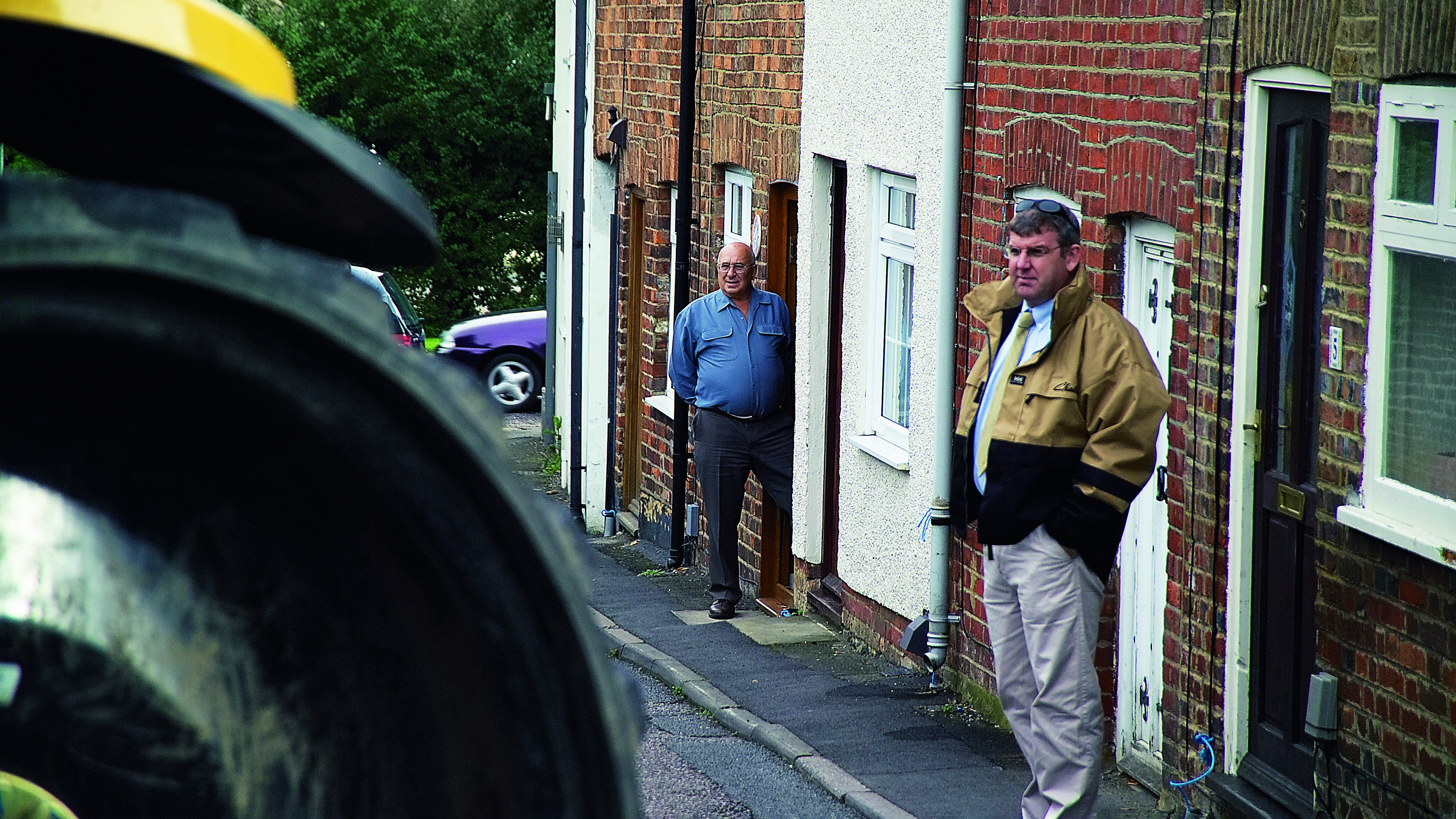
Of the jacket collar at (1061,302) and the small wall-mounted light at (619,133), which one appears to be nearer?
the jacket collar at (1061,302)

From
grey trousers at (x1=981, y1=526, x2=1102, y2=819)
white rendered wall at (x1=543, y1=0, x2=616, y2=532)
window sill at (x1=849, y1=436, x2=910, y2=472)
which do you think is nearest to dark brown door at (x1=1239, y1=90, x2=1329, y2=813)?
grey trousers at (x1=981, y1=526, x2=1102, y2=819)

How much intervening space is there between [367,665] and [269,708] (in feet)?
0.31

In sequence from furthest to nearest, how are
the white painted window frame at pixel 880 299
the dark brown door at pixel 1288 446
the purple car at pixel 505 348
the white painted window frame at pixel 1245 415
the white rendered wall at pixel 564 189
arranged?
1. the purple car at pixel 505 348
2. the white rendered wall at pixel 564 189
3. the white painted window frame at pixel 880 299
4. the white painted window frame at pixel 1245 415
5. the dark brown door at pixel 1288 446

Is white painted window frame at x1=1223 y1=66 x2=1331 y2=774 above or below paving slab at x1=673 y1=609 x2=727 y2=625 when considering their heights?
above

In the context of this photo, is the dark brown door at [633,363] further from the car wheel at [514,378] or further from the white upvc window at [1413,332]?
the white upvc window at [1413,332]

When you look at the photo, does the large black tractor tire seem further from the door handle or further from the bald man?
the bald man

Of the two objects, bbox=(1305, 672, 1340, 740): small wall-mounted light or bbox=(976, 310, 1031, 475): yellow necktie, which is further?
bbox=(976, 310, 1031, 475): yellow necktie

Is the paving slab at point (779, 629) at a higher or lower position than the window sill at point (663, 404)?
lower

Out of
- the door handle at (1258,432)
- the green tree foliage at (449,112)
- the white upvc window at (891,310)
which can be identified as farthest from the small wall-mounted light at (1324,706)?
the green tree foliage at (449,112)

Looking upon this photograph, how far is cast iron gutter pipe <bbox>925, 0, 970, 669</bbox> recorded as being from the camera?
8.84 meters

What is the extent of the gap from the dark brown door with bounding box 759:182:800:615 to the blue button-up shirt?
0.25 meters

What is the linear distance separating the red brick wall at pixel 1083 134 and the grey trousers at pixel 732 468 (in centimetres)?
251

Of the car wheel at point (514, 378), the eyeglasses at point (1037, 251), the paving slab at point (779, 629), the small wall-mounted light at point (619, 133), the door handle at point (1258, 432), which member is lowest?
the car wheel at point (514, 378)

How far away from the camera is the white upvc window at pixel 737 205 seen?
12398 mm
